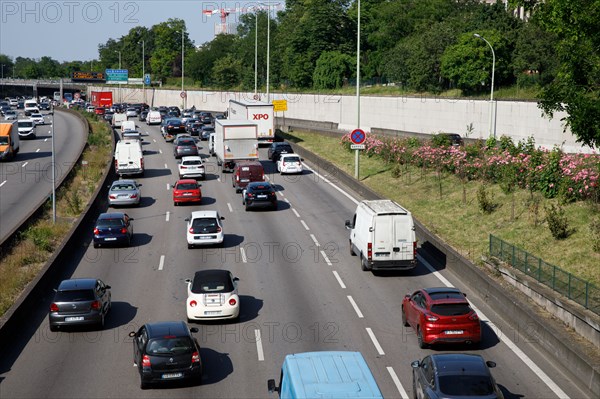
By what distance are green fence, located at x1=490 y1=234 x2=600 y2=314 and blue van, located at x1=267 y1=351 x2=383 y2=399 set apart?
10713 mm

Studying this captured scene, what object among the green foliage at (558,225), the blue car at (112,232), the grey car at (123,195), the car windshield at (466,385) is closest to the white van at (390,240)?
the green foliage at (558,225)

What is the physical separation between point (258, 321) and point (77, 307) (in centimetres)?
560

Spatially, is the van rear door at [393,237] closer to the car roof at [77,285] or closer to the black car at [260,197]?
the car roof at [77,285]

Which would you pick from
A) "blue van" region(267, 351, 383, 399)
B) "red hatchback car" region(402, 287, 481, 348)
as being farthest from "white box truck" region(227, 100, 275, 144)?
"blue van" region(267, 351, 383, 399)

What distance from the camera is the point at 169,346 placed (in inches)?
765

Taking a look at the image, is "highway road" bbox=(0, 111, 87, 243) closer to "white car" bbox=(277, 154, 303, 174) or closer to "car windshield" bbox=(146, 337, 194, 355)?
"white car" bbox=(277, 154, 303, 174)

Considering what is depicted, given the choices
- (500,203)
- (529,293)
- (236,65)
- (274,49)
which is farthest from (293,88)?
(529,293)

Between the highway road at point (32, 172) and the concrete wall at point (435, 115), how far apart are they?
92.1 feet

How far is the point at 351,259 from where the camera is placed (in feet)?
110

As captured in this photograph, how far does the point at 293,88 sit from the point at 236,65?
33.2 meters

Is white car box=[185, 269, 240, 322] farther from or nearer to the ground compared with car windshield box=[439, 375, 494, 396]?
nearer to the ground

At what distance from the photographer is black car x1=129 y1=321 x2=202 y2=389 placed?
1919 cm

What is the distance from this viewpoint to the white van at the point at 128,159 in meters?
54.7

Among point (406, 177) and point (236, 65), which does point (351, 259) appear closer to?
point (406, 177)
